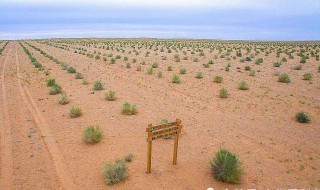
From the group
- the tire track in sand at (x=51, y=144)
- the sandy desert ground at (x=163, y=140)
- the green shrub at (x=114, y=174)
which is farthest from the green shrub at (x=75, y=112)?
the green shrub at (x=114, y=174)

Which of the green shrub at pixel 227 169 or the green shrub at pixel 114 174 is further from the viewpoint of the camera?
the green shrub at pixel 227 169

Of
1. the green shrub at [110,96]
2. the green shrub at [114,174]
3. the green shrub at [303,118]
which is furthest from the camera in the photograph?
the green shrub at [110,96]

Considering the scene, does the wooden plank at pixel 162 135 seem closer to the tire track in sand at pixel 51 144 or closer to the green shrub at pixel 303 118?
the tire track in sand at pixel 51 144

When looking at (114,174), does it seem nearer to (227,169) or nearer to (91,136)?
(91,136)

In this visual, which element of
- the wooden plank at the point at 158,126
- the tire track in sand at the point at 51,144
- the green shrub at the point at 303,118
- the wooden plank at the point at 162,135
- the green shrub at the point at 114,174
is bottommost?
the tire track in sand at the point at 51,144

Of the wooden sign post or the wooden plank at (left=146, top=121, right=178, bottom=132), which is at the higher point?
the wooden plank at (left=146, top=121, right=178, bottom=132)

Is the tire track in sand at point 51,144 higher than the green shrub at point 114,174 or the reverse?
the reverse

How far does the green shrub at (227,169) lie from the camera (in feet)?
22.4

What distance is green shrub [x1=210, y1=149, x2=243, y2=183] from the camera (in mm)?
6832

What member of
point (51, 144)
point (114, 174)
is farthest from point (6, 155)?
point (114, 174)

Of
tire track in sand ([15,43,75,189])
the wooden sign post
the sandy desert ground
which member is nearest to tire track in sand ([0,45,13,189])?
the sandy desert ground

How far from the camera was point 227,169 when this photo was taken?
6.85 metres

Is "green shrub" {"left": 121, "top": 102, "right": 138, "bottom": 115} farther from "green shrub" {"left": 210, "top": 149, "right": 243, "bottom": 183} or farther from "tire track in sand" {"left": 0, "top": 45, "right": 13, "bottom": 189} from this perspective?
"green shrub" {"left": 210, "top": 149, "right": 243, "bottom": 183}

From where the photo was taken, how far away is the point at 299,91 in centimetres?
1688
